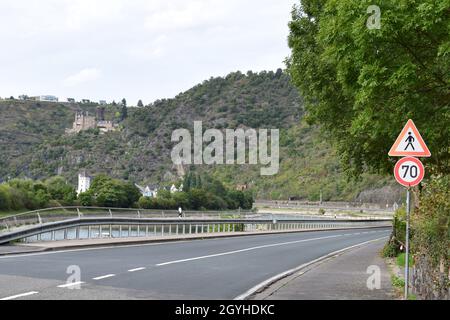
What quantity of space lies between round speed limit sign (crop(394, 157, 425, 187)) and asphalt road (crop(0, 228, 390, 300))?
3.71 metres

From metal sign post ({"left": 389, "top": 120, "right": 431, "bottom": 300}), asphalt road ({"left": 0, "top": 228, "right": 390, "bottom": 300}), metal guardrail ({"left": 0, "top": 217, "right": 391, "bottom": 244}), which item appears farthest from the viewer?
metal guardrail ({"left": 0, "top": 217, "right": 391, "bottom": 244})

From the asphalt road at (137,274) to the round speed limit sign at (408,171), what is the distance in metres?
3.71

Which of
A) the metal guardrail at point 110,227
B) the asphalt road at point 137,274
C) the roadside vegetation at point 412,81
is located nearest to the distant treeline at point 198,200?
the metal guardrail at point 110,227

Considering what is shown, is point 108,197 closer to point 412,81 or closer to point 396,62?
point 396,62

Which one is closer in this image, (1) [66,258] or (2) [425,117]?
(2) [425,117]

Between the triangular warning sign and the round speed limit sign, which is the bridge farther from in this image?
the triangular warning sign

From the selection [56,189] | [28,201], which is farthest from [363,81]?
[56,189]

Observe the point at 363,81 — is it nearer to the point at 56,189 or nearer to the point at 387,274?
the point at 387,274

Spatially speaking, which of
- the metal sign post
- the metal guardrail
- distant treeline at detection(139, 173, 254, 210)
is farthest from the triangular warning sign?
distant treeline at detection(139, 173, 254, 210)

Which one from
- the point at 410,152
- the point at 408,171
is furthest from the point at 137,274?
the point at 410,152

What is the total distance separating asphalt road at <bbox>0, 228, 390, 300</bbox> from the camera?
12.2 meters

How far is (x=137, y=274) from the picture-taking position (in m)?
15.7
